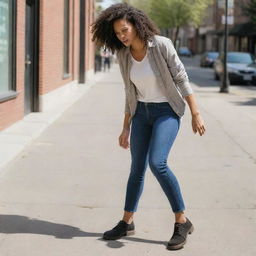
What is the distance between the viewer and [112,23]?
460cm

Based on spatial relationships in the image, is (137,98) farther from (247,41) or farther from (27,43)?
(247,41)

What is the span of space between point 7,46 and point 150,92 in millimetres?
6619

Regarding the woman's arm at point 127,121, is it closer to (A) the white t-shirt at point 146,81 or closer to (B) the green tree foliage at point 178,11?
(A) the white t-shirt at point 146,81

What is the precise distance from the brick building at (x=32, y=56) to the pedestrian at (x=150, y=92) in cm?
567

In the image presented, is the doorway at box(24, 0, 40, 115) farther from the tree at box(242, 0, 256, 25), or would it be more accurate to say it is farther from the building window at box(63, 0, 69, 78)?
the tree at box(242, 0, 256, 25)

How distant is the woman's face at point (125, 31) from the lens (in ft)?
14.8

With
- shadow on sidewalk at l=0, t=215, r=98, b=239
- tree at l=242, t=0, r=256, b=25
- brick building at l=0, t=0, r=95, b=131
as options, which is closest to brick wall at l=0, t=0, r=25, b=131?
brick building at l=0, t=0, r=95, b=131

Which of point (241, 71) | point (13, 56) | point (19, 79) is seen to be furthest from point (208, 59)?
point (13, 56)

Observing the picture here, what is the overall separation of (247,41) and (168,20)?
19.3m

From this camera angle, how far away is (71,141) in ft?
33.2

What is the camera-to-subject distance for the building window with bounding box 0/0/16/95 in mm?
10445

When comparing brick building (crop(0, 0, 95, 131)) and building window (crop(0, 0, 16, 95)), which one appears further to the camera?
brick building (crop(0, 0, 95, 131))

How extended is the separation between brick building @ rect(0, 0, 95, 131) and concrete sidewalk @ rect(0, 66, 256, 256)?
1.01 m

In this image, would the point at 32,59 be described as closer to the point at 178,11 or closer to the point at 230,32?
the point at 230,32
